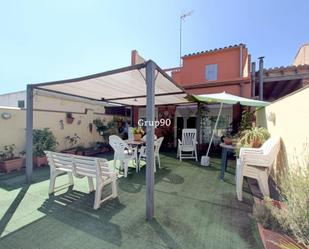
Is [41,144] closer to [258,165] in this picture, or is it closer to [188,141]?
[188,141]

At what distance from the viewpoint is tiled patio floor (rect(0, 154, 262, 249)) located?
2.24m

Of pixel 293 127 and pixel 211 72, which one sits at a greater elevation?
pixel 211 72

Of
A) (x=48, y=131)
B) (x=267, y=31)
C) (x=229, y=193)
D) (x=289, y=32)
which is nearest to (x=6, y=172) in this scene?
(x=48, y=131)

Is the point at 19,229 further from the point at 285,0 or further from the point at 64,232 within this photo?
the point at 285,0

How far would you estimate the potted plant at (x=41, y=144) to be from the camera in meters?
5.91

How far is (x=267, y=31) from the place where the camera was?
7.28 metres

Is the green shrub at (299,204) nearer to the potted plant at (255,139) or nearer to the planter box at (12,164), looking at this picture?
the potted plant at (255,139)

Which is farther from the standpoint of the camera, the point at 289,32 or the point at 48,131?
the point at 289,32

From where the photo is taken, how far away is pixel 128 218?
9.15ft

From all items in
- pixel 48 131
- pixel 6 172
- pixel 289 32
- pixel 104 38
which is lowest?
pixel 6 172

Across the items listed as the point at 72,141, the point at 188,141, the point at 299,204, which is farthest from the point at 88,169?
the point at 72,141

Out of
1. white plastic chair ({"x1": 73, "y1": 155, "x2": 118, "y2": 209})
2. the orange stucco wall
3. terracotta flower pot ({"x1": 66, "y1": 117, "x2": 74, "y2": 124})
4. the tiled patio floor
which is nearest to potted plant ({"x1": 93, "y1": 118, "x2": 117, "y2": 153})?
terracotta flower pot ({"x1": 66, "y1": 117, "x2": 74, "y2": 124})

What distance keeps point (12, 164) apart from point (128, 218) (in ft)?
15.6

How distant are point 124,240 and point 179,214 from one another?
106cm
